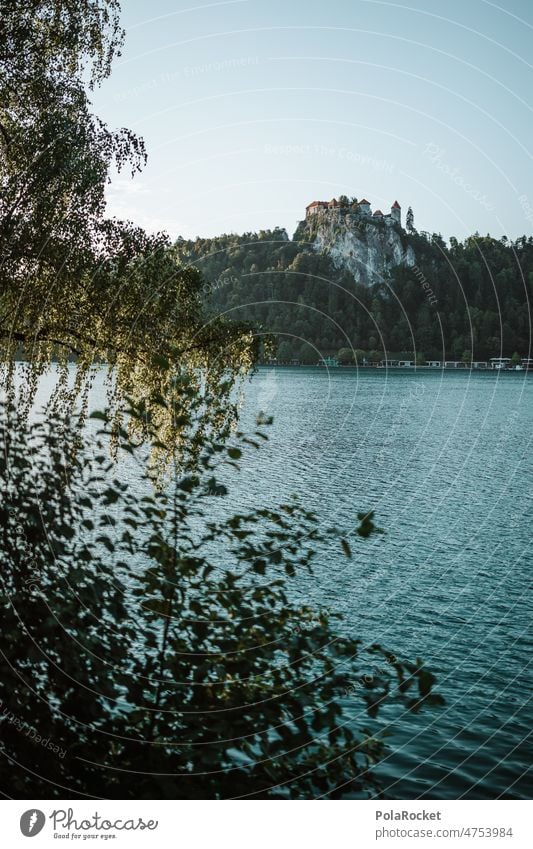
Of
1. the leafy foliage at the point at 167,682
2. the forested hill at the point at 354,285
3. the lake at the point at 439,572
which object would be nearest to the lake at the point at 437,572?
the lake at the point at 439,572

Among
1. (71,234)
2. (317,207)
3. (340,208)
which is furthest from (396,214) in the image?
(71,234)

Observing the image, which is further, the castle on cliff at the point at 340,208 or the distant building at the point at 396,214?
the distant building at the point at 396,214

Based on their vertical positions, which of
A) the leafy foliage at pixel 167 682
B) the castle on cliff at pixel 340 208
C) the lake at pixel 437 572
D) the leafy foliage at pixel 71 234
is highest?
the castle on cliff at pixel 340 208

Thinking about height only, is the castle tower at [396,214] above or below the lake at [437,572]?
above

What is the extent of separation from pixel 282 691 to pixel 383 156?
1043cm

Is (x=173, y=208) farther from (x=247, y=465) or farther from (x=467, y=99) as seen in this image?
(x=247, y=465)

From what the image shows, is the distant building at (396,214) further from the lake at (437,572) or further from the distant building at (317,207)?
the lake at (437,572)

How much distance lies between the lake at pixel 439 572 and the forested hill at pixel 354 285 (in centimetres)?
817

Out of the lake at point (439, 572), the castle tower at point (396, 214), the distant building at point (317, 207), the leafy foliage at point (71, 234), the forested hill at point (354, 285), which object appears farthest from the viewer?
the castle tower at point (396, 214)

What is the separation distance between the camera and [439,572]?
28.8 m

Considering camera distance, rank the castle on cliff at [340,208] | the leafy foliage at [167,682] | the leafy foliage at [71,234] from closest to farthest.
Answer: the leafy foliage at [167,682]
the leafy foliage at [71,234]
the castle on cliff at [340,208]

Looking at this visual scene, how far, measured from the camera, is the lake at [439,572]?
1562 cm

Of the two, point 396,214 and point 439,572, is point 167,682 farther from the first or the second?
point 396,214

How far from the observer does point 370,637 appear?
21.1 meters
